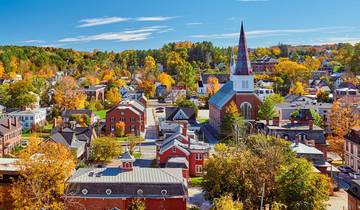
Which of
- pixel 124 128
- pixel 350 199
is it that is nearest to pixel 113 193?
pixel 350 199

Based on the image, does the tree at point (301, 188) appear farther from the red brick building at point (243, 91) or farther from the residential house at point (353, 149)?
the red brick building at point (243, 91)

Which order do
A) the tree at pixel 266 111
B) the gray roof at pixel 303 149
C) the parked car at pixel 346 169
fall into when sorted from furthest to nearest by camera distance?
the tree at pixel 266 111, the parked car at pixel 346 169, the gray roof at pixel 303 149

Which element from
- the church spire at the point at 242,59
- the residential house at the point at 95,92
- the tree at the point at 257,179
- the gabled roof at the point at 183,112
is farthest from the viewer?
the residential house at the point at 95,92

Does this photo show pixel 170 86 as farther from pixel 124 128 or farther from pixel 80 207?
pixel 80 207

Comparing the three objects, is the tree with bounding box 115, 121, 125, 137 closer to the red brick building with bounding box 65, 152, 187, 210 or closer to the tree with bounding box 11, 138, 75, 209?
the tree with bounding box 11, 138, 75, 209

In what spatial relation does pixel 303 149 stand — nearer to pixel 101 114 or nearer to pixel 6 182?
pixel 6 182

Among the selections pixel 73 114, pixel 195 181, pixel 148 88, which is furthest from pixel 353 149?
pixel 148 88

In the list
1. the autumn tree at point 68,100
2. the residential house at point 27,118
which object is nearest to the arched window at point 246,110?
the residential house at point 27,118
